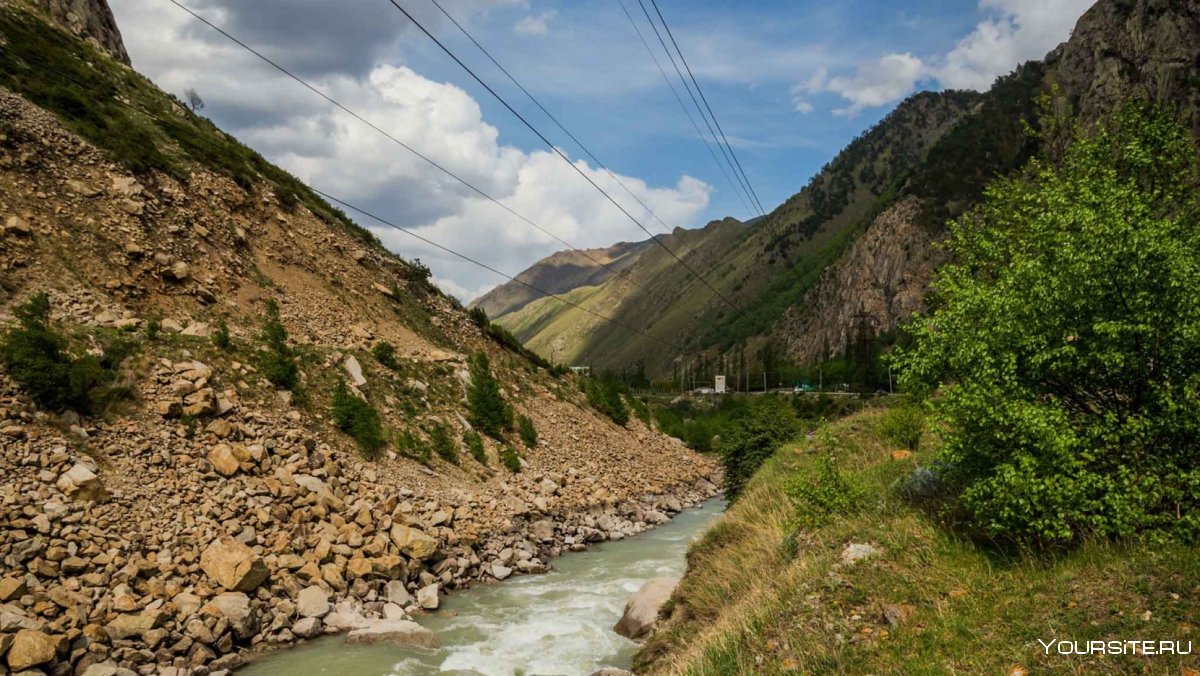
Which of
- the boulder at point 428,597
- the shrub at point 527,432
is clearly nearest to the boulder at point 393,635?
the boulder at point 428,597

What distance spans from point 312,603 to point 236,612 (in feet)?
7.01

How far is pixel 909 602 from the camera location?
8.80m

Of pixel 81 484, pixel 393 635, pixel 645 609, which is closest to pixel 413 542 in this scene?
pixel 393 635

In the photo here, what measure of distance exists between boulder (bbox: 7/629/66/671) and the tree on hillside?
17.4m

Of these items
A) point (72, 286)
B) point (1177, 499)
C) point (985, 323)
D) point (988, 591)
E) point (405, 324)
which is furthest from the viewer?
point (405, 324)

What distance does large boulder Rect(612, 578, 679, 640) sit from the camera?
1731cm

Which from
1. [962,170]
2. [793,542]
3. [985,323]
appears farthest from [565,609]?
[962,170]

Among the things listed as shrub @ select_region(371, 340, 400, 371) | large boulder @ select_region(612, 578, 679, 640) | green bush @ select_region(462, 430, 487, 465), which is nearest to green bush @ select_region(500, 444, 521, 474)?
green bush @ select_region(462, 430, 487, 465)

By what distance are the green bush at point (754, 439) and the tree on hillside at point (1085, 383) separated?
2195 centimetres

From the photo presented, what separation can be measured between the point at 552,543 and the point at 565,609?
8448mm

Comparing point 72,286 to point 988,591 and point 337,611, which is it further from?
point 988,591

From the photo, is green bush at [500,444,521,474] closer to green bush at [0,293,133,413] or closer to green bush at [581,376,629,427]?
green bush at [581,376,629,427]

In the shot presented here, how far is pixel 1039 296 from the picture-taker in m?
9.46

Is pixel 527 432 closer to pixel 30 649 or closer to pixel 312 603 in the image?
pixel 312 603
